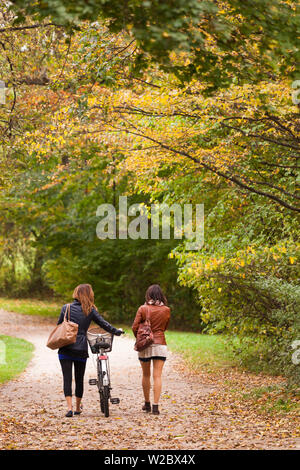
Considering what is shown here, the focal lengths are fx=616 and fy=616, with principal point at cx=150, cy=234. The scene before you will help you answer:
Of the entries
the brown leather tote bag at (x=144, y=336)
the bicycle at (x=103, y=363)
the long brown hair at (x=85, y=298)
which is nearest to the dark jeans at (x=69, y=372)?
the bicycle at (x=103, y=363)

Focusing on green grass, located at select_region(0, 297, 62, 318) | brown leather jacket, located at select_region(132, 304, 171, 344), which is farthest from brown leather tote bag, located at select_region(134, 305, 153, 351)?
green grass, located at select_region(0, 297, 62, 318)

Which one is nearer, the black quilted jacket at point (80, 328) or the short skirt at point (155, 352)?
the black quilted jacket at point (80, 328)

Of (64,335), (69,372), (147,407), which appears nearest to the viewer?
(64,335)

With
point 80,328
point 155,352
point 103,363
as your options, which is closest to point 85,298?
point 80,328

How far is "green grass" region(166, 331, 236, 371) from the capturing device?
1542 cm

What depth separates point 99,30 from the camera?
898cm

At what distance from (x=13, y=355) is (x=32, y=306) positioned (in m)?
17.9

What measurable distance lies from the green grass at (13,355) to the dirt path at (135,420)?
1.26 feet

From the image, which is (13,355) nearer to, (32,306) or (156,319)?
(156,319)

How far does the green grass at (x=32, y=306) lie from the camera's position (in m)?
31.8

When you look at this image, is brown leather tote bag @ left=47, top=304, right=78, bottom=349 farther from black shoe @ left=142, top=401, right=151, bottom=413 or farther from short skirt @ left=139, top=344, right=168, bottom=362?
black shoe @ left=142, top=401, right=151, bottom=413

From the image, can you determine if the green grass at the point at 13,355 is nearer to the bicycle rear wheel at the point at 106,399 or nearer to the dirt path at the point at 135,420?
the dirt path at the point at 135,420

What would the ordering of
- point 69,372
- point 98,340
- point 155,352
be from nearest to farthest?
point 69,372
point 98,340
point 155,352

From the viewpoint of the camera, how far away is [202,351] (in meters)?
18.4
